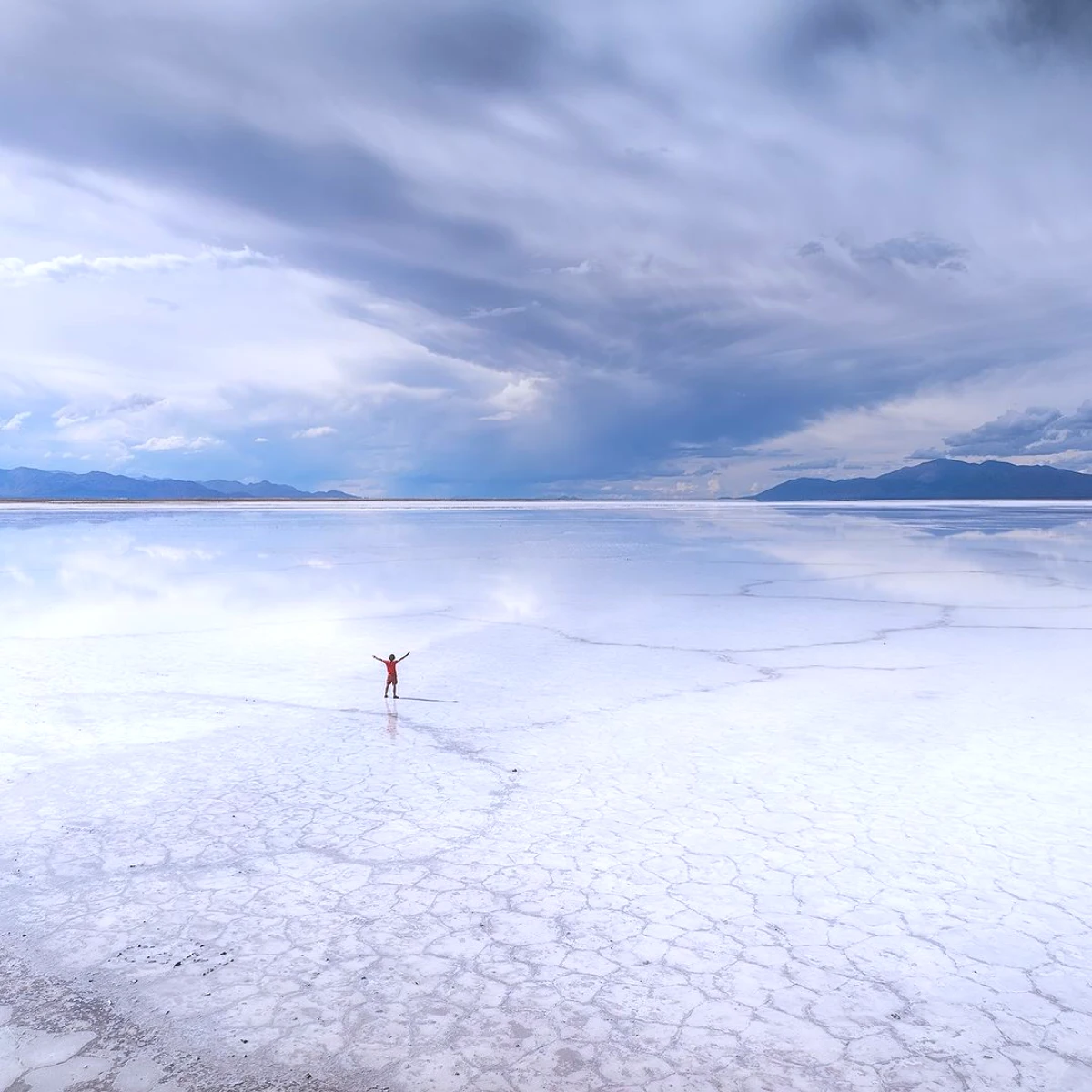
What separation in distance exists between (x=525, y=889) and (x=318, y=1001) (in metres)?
1.06

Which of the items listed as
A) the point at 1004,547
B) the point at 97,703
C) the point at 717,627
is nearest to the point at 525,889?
the point at 97,703

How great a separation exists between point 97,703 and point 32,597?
22.6ft

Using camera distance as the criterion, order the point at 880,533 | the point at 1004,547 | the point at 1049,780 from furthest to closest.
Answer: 1. the point at 880,533
2. the point at 1004,547
3. the point at 1049,780

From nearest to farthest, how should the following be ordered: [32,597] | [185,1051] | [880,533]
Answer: [185,1051], [32,597], [880,533]

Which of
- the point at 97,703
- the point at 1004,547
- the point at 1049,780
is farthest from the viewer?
the point at 1004,547

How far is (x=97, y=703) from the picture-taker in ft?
22.0

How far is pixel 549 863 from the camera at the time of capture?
392 centimetres

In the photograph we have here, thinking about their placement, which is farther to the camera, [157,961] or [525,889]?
[525,889]

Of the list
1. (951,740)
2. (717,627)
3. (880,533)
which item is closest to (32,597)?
(717,627)

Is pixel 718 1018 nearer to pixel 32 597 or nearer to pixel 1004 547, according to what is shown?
pixel 32 597

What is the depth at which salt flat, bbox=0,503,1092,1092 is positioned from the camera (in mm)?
2676

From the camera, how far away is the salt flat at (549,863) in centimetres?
268

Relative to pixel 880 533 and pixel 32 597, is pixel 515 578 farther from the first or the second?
pixel 880 533

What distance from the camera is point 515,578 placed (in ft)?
49.5
